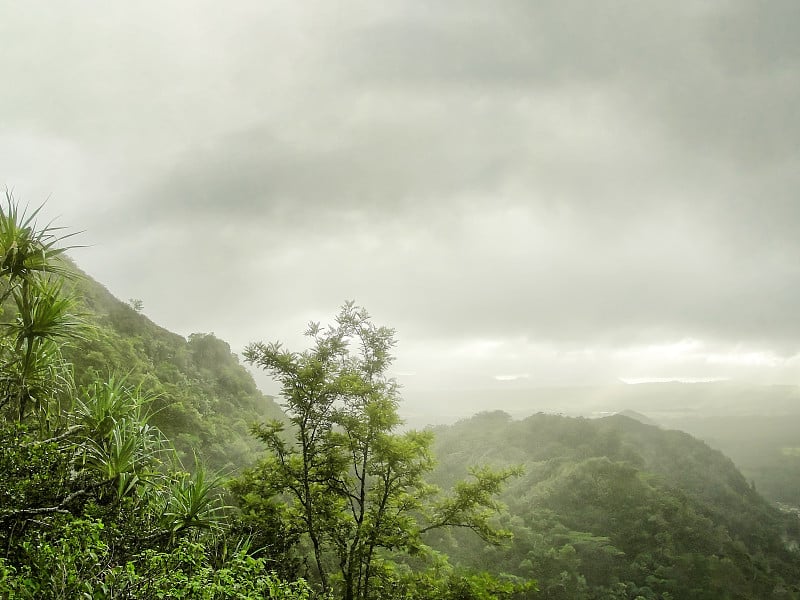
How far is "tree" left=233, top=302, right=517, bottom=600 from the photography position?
8430 mm

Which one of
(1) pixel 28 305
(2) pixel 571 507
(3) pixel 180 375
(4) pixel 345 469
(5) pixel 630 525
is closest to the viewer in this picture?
(1) pixel 28 305

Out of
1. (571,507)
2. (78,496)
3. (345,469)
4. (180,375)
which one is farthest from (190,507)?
(571,507)

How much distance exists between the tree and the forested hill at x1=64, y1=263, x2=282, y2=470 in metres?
2.00

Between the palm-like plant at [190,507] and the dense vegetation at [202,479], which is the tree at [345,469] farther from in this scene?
the palm-like plant at [190,507]

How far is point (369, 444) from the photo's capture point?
8.50 m

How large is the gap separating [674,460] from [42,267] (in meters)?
55.2

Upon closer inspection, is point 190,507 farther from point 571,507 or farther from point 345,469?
point 571,507

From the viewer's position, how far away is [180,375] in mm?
21188

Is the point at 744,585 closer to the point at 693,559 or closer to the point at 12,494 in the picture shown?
the point at 693,559

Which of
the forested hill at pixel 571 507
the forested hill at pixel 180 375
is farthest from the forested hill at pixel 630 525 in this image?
the forested hill at pixel 180 375

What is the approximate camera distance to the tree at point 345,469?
332 inches

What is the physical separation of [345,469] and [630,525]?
28.6m

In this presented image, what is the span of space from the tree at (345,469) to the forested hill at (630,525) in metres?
19.3

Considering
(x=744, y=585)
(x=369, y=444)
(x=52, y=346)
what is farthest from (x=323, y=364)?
(x=744, y=585)
